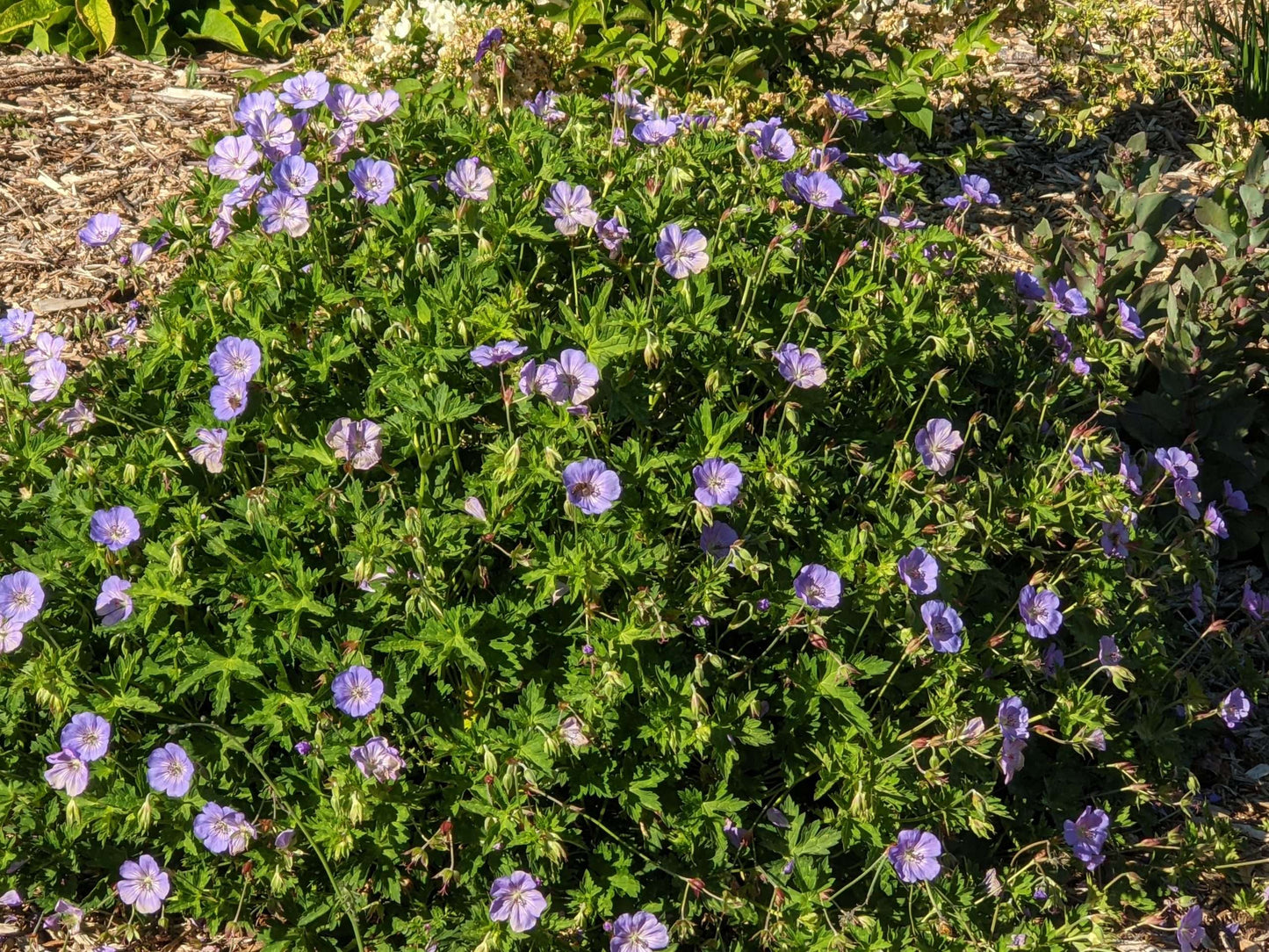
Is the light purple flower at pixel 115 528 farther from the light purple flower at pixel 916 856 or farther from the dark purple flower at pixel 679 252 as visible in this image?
the light purple flower at pixel 916 856

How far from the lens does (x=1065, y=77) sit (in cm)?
528

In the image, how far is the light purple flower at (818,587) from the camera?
2684 millimetres

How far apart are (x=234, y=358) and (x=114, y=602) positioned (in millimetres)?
586

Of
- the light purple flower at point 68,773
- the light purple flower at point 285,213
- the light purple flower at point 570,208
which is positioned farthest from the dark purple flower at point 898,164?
the light purple flower at point 68,773

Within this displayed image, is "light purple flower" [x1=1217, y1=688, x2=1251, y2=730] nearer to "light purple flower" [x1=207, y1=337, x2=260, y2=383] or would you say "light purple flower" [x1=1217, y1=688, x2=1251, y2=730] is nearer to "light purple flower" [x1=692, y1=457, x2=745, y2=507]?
"light purple flower" [x1=692, y1=457, x2=745, y2=507]

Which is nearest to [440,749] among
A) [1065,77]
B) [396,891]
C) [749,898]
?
[396,891]

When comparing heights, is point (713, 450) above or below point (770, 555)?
above

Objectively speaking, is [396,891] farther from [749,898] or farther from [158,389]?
[158,389]

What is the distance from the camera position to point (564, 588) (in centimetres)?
261

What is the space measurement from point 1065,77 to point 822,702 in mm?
3567

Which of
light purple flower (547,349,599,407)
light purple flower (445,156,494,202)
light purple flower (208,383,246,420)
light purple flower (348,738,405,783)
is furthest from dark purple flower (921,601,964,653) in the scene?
light purple flower (208,383,246,420)

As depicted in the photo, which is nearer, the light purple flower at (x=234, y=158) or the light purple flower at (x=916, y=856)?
the light purple flower at (x=916, y=856)

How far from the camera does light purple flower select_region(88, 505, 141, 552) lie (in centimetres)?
270

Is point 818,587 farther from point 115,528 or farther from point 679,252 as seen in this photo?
point 115,528
